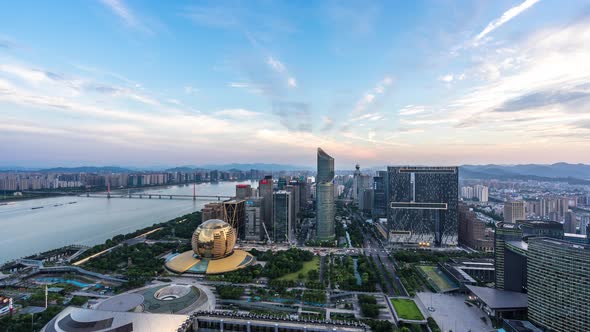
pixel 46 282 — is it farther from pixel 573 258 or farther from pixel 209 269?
pixel 573 258

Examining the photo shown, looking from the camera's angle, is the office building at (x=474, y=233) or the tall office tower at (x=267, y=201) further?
the tall office tower at (x=267, y=201)

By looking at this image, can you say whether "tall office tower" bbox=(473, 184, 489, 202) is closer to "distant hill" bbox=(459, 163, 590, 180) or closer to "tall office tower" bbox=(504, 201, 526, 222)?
"tall office tower" bbox=(504, 201, 526, 222)

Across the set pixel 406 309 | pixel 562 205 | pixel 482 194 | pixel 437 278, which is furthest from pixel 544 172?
pixel 406 309

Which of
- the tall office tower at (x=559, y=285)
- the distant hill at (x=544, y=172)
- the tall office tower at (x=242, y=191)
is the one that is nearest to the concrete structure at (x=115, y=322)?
the tall office tower at (x=559, y=285)

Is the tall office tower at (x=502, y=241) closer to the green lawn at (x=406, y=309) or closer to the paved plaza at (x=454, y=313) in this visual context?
the paved plaza at (x=454, y=313)

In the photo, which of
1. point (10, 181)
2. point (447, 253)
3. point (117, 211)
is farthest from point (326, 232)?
point (10, 181)
